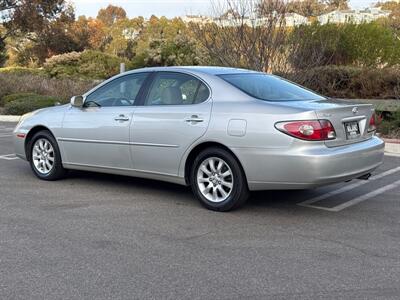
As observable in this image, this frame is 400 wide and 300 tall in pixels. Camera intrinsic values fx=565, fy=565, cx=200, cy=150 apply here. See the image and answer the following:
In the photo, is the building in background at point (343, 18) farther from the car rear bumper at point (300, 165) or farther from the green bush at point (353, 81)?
the car rear bumper at point (300, 165)

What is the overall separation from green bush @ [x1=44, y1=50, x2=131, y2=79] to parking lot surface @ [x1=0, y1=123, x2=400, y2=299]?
88.0ft

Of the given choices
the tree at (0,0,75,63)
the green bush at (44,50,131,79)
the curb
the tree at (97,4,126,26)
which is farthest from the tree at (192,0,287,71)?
the tree at (97,4,126,26)

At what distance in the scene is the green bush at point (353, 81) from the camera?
14.0 m

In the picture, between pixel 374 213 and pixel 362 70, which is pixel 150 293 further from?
pixel 362 70

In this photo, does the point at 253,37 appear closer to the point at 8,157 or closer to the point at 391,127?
the point at 391,127

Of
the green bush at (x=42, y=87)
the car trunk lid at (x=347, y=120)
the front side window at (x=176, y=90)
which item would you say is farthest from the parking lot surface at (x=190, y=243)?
the green bush at (x=42, y=87)

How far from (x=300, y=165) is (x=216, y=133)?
3.17ft

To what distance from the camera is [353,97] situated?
1459cm

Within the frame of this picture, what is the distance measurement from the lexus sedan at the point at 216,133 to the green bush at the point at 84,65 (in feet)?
87.2

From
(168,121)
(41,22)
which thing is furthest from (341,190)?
(41,22)

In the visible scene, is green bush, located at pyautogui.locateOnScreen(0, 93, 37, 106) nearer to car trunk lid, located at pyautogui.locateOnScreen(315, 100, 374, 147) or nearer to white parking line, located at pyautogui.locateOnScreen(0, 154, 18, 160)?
white parking line, located at pyautogui.locateOnScreen(0, 154, 18, 160)

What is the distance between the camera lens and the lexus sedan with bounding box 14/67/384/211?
5.61m

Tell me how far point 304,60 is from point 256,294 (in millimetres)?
12482

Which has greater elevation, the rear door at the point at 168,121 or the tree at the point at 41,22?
the tree at the point at 41,22
